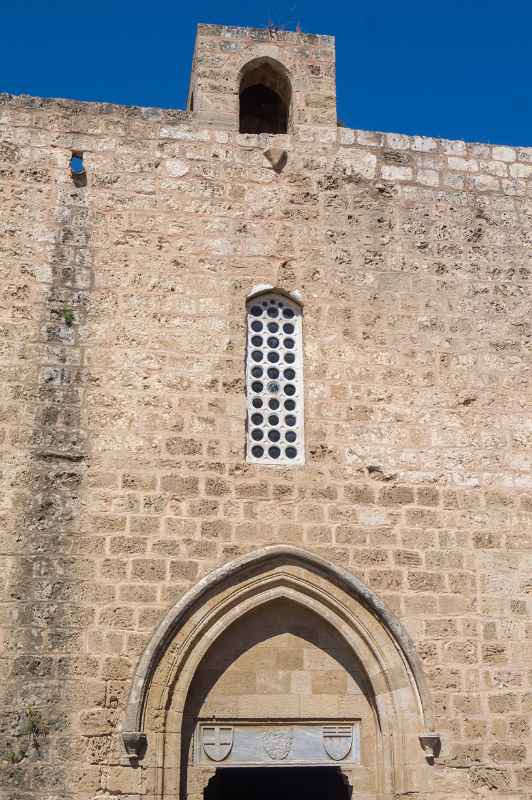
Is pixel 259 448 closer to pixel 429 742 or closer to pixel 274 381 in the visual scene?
pixel 274 381

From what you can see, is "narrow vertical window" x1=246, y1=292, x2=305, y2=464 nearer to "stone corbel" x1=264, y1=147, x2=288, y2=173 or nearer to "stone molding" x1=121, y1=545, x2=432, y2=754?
"stone molding" x1=121, y1=545, x2=432, y2=754

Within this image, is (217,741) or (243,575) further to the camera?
(243,575)

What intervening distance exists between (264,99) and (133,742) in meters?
6.40

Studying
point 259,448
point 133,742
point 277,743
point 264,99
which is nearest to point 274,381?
point 259,448

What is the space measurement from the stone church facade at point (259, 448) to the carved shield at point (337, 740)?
2cm

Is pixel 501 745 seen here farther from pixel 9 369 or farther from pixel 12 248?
pixel 12 248

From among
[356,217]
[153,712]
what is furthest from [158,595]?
[356,217]

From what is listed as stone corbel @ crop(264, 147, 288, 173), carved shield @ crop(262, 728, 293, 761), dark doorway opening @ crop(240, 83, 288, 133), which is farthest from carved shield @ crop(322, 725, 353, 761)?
dark doorway opening @ crop(240, 83, 288, 133)

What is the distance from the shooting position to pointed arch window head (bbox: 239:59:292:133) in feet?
30.4

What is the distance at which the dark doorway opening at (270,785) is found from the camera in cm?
1062

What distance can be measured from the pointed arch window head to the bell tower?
11mm

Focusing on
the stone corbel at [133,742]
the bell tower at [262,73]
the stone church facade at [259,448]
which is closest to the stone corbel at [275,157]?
the stone church facade at [259,448]

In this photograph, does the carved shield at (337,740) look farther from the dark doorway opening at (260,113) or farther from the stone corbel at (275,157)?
the dark doorway opening at (260,113)

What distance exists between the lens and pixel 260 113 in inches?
393
